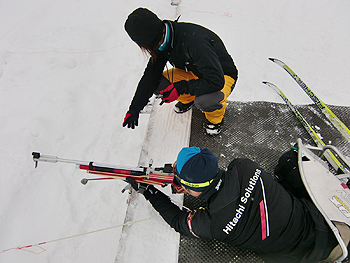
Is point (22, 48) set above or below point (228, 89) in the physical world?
below

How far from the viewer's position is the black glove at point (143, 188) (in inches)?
60.0

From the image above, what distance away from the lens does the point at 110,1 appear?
3.86 m

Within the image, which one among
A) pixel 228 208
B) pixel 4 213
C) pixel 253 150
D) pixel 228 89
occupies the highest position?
pixel 228 89

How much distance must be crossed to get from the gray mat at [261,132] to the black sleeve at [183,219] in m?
0.30

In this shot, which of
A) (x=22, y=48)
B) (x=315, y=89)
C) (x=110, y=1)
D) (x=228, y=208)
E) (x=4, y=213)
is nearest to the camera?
(x=228, y=208)

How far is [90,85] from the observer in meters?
2.79

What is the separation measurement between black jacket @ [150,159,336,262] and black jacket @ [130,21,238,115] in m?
0.67

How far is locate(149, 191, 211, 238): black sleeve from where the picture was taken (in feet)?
4.39

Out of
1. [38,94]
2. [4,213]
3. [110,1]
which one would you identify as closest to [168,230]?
[4,213]

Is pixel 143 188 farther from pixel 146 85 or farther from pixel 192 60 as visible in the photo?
pixel 192 60

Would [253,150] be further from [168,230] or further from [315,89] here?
[315,89]

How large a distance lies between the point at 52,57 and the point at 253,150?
8.85 feet

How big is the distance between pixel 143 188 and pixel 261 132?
1.34 metres

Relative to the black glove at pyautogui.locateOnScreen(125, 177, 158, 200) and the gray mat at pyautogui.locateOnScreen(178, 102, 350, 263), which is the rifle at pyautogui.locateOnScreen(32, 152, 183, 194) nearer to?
the black glove at pyautogui.locateOnScreen(125, 177, 158, 200)
